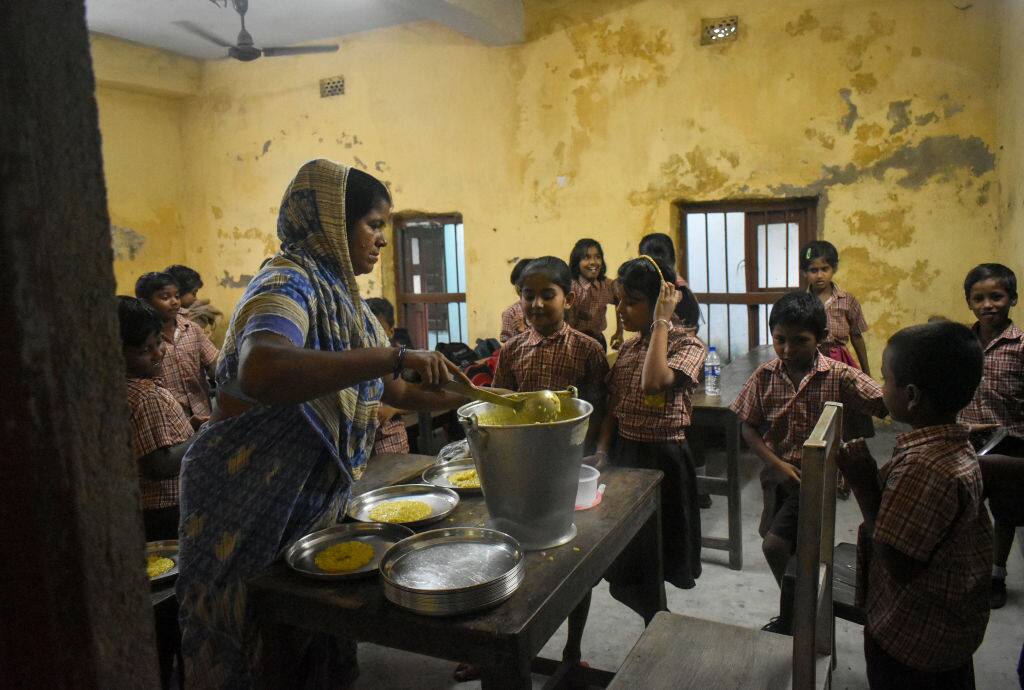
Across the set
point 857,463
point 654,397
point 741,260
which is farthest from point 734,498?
point 741,260

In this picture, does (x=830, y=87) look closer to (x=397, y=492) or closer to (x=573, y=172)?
(x=573, y=172)

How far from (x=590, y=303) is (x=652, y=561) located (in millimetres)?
3755

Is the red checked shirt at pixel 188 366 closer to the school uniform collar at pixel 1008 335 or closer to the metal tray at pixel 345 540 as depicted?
the metal tray at pixel 345 540

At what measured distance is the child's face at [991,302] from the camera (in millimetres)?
3223

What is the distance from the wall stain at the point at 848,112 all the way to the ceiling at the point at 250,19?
3.72 meters

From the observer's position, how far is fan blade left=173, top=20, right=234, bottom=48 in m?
7.44

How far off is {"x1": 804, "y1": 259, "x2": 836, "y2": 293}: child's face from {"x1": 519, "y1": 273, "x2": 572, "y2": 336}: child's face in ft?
9.58

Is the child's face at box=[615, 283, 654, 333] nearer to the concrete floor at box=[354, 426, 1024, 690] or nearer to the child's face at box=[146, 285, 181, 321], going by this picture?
the concrete floor at box=[354, 426, 1024, 690]

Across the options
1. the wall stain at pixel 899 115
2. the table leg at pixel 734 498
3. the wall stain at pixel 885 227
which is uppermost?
the wall stain at pixel 899 115

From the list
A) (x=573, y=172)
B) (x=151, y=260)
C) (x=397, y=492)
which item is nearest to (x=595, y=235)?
(x=573, y=172)

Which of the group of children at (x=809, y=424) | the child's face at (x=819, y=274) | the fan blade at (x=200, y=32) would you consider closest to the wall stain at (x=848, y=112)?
the child's face at (x=819, y=274)

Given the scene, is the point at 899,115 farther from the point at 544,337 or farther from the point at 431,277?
the point at 431,277

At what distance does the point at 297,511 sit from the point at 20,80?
4.12 ft

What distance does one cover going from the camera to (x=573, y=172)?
6.84m
